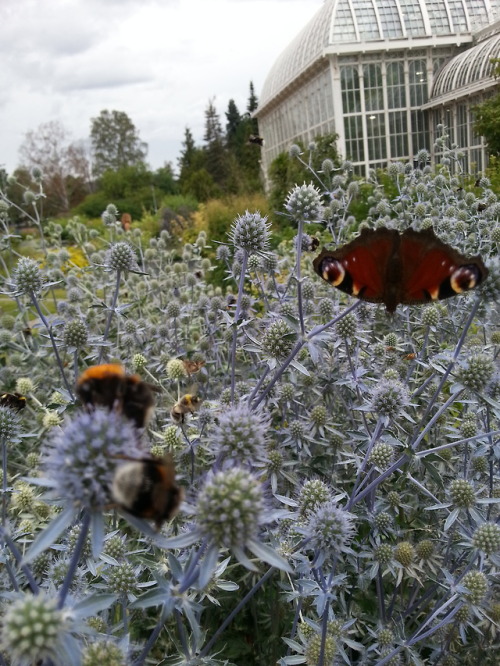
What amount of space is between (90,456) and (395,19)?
80.7 feet

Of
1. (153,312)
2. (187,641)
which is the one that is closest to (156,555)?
(187,641)

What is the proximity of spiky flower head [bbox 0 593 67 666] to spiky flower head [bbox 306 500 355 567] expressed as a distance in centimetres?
96

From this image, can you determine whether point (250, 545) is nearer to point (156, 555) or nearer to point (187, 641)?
point (187, 641)

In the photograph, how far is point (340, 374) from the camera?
326cm

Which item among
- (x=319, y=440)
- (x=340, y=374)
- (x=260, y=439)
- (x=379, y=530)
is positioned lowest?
(x=379, y=530)

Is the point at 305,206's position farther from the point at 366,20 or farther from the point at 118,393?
the point at 366,20

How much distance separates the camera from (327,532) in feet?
6.03

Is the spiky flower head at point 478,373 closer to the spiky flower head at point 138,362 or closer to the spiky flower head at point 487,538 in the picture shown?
the spiky flower head at point 487,538

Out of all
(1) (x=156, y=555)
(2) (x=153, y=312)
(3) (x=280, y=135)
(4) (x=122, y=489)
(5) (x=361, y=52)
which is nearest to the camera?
(4) (x=122, y=489)

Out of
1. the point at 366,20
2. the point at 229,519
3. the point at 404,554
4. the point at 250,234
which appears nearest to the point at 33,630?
the point at 229,519

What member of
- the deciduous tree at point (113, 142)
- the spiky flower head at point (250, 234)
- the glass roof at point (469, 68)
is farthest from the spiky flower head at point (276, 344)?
the deciduous tree at point (113, 142)

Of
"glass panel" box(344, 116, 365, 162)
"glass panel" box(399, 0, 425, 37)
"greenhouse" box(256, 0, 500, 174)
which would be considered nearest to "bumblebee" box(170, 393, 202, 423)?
"greenhouse" box(256, 0, 500, 174)

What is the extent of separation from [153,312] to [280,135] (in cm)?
2767

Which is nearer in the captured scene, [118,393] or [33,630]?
[33,630]
